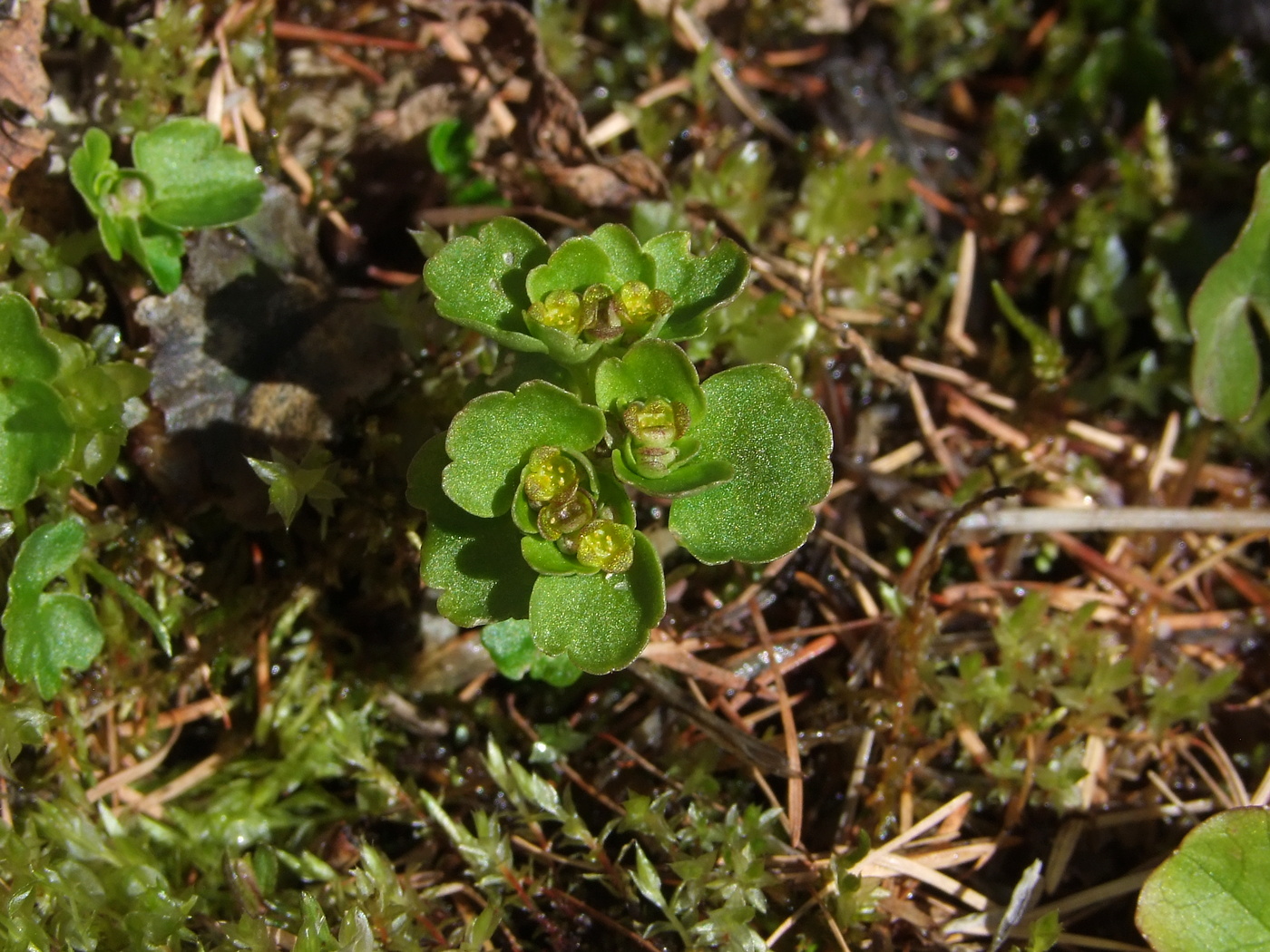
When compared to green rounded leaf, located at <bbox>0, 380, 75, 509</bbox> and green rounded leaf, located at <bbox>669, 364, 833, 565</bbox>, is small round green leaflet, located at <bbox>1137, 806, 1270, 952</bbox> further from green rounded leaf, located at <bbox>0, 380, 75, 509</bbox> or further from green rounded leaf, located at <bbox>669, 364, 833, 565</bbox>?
green rounded leaf, located at <bbox>0, 380, 75, 509</bbox>

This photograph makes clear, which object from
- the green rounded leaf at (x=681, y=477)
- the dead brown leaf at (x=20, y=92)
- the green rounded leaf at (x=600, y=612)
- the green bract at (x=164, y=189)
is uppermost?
the dead brown leaf at (x=20, y=92)

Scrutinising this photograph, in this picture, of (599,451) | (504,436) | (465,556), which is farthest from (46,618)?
(599,451)

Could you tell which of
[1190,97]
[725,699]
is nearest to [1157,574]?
[725,699]

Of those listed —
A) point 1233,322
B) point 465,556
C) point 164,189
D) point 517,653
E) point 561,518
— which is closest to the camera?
point 561,518

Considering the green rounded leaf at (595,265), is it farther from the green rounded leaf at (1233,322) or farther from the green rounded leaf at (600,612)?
the green rounded leaf at (1233,322)

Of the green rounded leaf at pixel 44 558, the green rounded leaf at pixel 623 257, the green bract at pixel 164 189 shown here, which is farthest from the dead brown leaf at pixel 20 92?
the green rounded leaf at pixel 623 257

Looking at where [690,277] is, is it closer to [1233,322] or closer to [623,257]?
[623,257]
